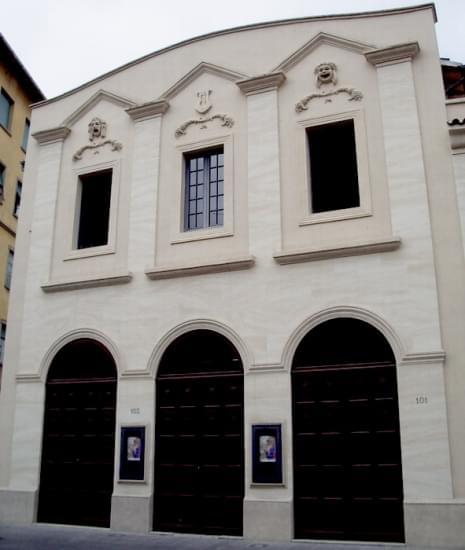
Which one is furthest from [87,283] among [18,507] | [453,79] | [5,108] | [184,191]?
[5,108]

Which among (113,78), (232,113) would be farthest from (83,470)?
(113,78)

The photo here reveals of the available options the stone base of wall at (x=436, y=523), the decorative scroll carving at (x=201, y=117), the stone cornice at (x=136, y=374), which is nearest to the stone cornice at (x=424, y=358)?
the stone base of wall at (x=436, y=523)

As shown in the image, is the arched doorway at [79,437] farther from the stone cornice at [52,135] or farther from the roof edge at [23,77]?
the roof edge at [23,77]

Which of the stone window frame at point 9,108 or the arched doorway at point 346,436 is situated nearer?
the arched doorway at point 346,436

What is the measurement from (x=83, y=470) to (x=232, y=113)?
27.2 feet

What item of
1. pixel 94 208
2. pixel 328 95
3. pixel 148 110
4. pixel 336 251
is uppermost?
pixel 148 110

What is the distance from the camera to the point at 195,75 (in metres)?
14.3

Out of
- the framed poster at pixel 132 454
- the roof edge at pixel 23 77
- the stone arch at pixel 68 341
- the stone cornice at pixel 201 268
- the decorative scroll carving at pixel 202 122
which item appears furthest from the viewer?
the roof edge at pixel 23 77

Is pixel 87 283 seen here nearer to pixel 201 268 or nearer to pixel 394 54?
pixel 201 268

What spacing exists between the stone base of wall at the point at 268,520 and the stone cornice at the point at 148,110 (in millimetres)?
8814

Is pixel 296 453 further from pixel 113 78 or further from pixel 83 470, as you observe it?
pixel 113 78

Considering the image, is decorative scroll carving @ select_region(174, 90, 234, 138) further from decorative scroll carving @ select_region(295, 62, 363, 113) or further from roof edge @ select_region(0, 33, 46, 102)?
roof edge @ select_region(0, 33, 46, 102)

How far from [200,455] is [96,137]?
8093mm

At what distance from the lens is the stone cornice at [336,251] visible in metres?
11.2
